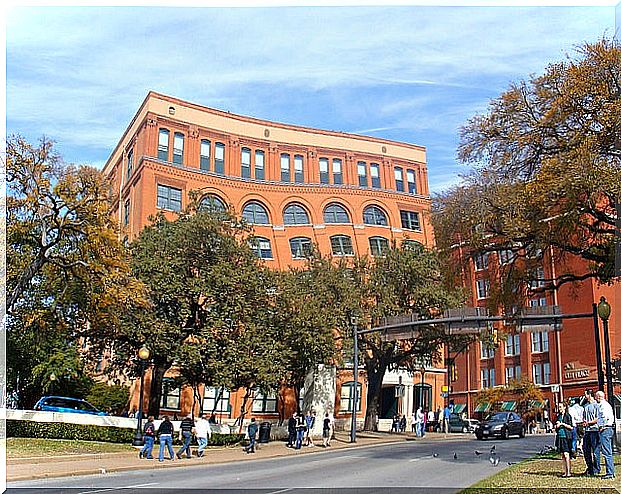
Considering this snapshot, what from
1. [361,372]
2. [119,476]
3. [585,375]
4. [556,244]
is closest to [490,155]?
[556,244]

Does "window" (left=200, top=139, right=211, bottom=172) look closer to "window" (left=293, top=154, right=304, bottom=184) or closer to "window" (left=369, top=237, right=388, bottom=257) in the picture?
"window" (left=293, top=154, right=304, bottom=184)

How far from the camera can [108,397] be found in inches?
1865

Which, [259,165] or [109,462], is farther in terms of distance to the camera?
[259,165]

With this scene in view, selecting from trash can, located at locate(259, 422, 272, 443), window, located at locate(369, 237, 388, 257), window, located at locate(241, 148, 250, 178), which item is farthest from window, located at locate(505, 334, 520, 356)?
trash can, located at locate(259, 422, 272, 443)

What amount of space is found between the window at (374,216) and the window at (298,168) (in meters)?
6.00

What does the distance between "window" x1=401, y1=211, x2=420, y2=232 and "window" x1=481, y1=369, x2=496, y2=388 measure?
710 inches

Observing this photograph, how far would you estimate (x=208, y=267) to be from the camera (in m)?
35.8

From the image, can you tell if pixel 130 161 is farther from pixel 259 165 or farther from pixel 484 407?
pixel 484 407

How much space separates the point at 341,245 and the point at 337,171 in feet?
19.0

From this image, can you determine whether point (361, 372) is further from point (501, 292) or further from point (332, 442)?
point (501, 292)

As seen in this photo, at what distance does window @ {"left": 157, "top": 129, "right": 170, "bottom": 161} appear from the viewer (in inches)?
2111

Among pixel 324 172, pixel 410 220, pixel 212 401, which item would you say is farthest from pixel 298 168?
pixel 212 401

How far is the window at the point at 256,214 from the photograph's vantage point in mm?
58281

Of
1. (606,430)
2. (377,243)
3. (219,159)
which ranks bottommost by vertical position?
(606,430)
